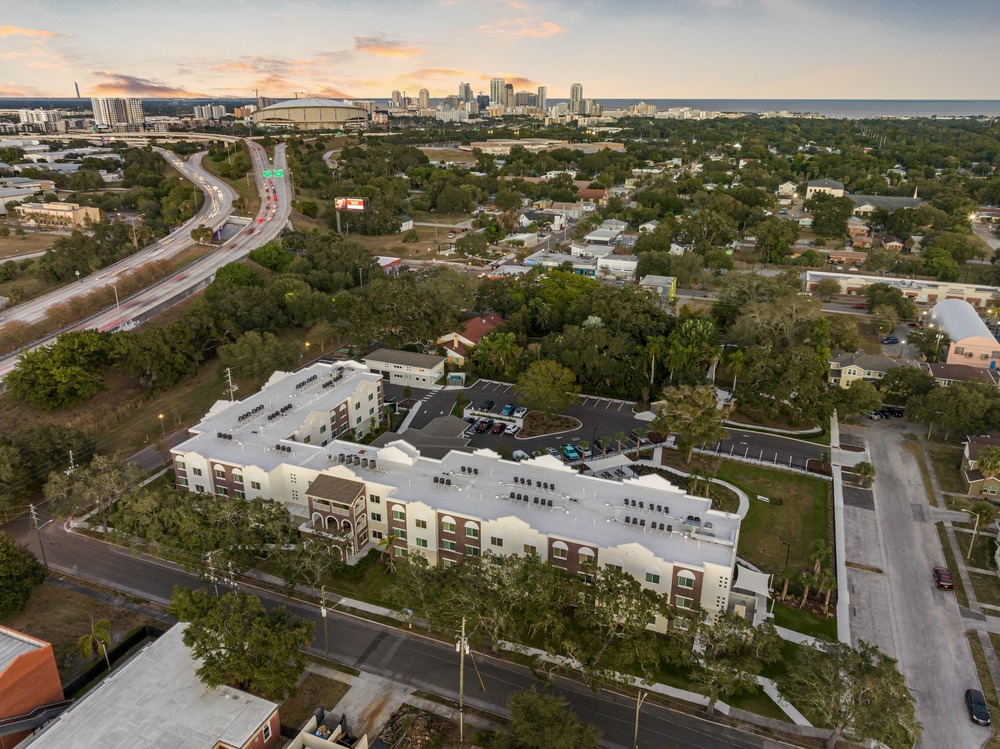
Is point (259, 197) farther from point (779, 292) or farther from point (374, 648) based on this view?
point (374, 648)

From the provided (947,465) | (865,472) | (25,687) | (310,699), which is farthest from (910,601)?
(25,687)

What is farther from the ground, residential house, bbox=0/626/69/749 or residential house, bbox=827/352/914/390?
residential house, bbox=827/352/914/390

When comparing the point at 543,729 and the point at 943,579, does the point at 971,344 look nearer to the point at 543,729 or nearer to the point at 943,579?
the point at 943,579

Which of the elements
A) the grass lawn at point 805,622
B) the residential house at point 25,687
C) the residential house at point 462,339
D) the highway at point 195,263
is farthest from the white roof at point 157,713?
the residential house at point 462,339

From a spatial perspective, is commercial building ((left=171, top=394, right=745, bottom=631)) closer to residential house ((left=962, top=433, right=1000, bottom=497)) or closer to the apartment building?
the apartment building

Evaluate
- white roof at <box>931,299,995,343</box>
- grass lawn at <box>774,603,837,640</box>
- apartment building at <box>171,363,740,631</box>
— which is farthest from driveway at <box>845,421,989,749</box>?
white roof at <box>931,299,995,343</box>

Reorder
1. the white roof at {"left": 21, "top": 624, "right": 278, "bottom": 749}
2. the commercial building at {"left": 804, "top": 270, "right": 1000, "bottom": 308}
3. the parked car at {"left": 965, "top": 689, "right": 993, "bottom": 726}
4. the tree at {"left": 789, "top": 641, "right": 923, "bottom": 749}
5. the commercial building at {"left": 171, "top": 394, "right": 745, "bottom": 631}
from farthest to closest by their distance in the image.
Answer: the commercial building at {"left": 804, "top": 270, "right": 1000, "bottom": 308} → the commercial building at {"left": 171, "top": 394, "right": 745, "bottom": 631} → the parked car at {"left": 965, "top": 689, "right": 993, "bottom": 726} → the white roof at {"left": 21, "top": 624, "right": 278, "bottom": 749} → the tree at {"left": 789, "top": 641, "right": 923, "bottom": 749}
